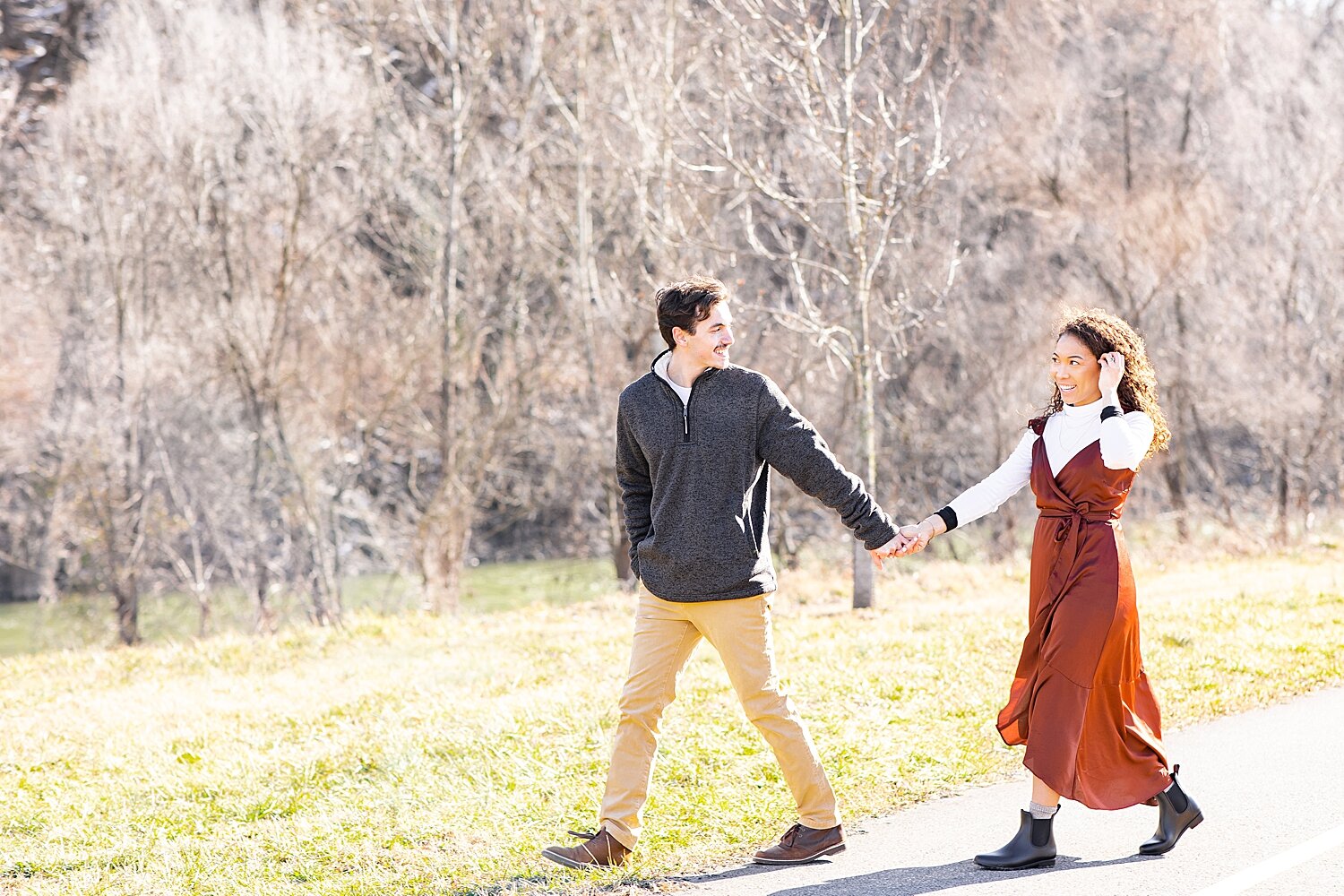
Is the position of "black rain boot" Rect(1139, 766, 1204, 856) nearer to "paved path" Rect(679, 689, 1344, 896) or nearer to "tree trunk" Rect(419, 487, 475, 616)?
"paved path" Rect(679, 689, 1344, 896)

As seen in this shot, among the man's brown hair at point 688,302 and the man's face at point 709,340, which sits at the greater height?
Answer: the man's brown hair at point 688,302

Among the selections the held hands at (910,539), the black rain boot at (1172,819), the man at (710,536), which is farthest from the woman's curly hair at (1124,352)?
the black rain boot at (1172,819)

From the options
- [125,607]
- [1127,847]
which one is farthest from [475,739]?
[125,607]

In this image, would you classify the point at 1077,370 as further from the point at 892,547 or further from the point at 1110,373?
the point at 892,547

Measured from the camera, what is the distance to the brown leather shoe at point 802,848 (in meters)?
4.79

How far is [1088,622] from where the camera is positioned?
4.62 meters

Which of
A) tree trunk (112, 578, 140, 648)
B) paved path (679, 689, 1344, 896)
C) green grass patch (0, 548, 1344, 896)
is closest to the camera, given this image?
paved path (679, 689, 1344, 896)

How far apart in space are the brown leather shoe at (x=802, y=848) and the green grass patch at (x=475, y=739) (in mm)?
248

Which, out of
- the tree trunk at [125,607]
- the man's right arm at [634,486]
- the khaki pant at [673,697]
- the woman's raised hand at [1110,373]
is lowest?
the tree trunk at [125,607]

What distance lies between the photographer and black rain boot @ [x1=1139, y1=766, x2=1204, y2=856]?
473 centimetres

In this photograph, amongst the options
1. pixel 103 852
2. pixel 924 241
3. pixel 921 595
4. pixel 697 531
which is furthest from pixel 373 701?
pixel 924 241

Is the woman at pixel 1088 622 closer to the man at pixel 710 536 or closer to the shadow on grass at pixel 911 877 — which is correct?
the shadow on grass at pixel 911 877

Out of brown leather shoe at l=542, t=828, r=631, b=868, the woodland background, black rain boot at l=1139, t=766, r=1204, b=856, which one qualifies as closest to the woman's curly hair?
black rain boot at l=1139, t=766, r=1204, b=856

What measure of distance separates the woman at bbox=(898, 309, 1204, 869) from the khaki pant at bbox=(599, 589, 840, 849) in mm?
704
